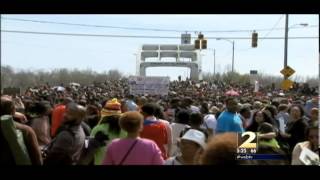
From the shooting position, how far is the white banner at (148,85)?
57.2 ft

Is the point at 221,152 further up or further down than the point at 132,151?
further up

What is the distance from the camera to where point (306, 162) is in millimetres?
4684

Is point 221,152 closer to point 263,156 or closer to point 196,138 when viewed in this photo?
point 196,138

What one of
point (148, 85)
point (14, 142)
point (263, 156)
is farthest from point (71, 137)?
point (148, 85)

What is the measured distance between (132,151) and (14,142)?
110cm

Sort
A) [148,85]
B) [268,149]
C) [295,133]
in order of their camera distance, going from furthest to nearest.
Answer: [148,85], [295,133], [268,149]

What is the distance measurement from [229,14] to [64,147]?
92.8 inches

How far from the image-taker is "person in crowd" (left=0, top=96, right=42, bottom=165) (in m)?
5.42

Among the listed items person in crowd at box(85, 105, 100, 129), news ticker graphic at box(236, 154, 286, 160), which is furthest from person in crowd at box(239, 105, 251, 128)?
news ticker graphic at box(236, 154, 286, 160)

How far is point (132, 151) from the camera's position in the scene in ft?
18.1

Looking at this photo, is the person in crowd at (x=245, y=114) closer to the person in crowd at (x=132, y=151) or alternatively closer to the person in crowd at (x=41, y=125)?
A: the person in crowd at (x=41, y=125)

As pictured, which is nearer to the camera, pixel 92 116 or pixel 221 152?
pixel 221 152

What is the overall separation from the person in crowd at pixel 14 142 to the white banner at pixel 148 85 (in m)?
11.4
